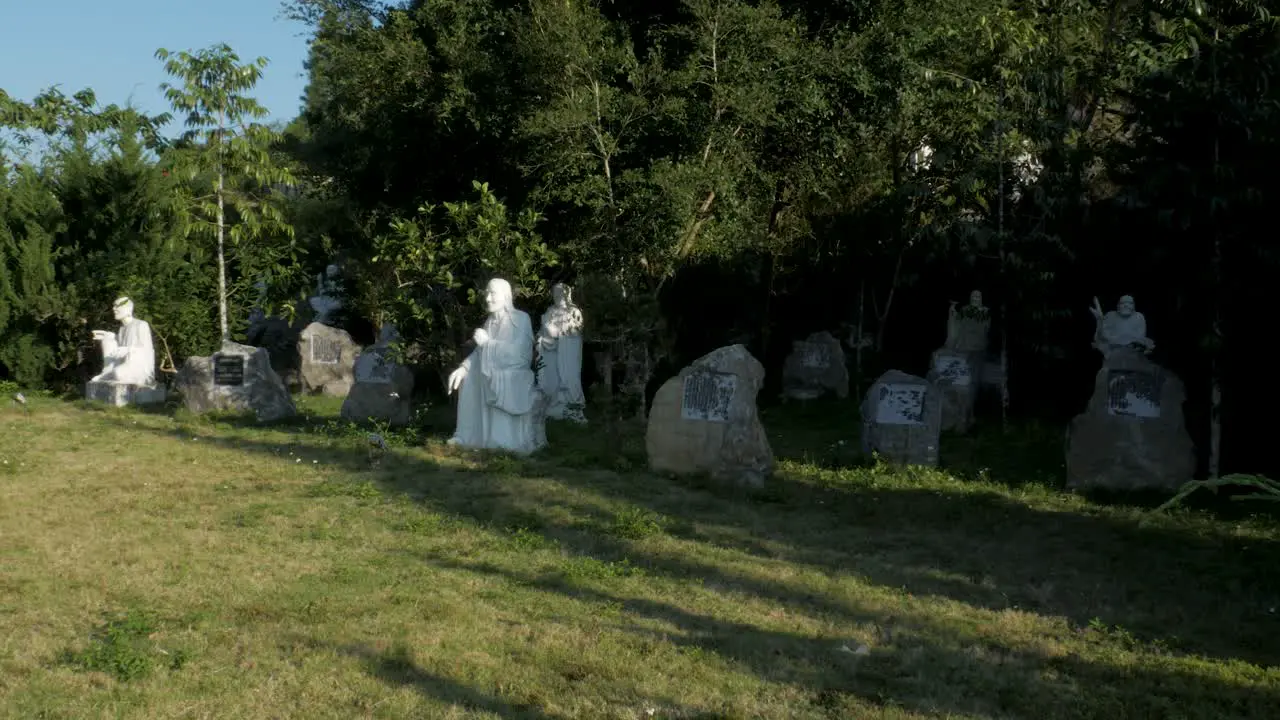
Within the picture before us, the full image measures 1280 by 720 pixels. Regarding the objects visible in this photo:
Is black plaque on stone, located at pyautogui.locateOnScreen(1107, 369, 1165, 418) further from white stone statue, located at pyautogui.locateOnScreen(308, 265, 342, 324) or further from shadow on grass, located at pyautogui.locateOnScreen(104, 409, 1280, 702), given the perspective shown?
white stone statue, located at pyautogui.locateOnScreen(308, 265, 342, 324)

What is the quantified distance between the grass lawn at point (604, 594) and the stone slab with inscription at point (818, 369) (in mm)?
7803

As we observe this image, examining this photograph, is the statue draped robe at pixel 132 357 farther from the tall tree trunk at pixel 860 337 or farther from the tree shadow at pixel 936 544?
the tall tree trunk at pixel 860 337

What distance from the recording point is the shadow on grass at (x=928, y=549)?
272 inches

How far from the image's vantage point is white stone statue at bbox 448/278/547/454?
524 inches

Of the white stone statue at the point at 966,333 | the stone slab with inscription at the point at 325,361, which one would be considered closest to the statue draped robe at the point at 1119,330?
the white stone statue at the point at 966,333

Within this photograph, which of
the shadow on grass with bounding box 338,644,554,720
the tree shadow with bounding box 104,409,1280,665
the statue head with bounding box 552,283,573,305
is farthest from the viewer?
the statue head with bounding box 552,283,573,305

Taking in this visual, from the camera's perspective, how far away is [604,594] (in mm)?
7469

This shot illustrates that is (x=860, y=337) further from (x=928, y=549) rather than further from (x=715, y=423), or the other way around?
(x=928, y=549)

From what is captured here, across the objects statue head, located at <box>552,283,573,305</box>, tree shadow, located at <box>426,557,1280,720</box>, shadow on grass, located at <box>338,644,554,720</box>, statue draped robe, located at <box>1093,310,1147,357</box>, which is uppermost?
statue head, located at <box>552,283,573,305</box>

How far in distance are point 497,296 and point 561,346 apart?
4.59m

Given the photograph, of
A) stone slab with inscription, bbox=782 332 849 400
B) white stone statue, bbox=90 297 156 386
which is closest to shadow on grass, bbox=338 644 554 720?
white stone statue, bbox=90 297 156 386

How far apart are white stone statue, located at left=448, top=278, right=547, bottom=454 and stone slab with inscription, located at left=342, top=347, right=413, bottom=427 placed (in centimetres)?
262

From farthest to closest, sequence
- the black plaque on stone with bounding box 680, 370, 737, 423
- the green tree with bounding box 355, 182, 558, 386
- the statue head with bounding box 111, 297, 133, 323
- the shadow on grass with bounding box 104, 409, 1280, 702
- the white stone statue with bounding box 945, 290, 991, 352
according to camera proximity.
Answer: the statue head with bounding box 111, 297, 133, 323, the white stone statue with bounding box 945, 290, 991, 352, the green tree with bounding box 355, 182, 558, 386, the black plaque on stone with bounding box 680, 370, 737, 423, the shadow on grass with bounding box 104, 409, 1280, 702

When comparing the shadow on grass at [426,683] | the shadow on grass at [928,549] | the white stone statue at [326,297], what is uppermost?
the white stone statue at [326,297]
